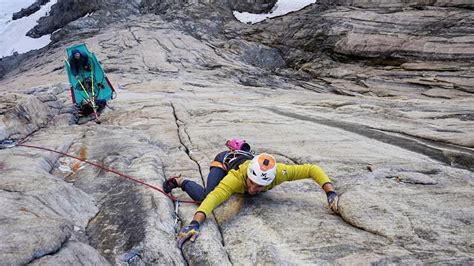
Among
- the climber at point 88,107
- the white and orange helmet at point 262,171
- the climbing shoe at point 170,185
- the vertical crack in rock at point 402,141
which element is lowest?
the vertical crack in rock at point 402,141

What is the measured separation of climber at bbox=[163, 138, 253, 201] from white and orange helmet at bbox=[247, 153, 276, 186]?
0.77 meters

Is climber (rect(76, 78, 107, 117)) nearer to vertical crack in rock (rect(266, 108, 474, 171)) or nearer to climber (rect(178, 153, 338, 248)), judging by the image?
vertical crack in rock (rect(266, 108, 474, 171))

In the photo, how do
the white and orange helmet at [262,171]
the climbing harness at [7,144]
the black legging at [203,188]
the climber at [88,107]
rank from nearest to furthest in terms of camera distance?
the white and orange helmet at [262,171] < the black legging at [203,188] < the climbing harness at [7,144] < the climber at [88,107]

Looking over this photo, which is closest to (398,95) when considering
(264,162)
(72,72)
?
(72,72)

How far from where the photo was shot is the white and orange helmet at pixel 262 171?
20.7 ft

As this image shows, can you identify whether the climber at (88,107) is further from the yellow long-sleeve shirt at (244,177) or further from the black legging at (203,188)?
the yellow long-sleeve shirt at (244,177)

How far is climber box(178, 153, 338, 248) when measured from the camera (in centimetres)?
603

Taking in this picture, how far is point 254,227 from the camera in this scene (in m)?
6.12

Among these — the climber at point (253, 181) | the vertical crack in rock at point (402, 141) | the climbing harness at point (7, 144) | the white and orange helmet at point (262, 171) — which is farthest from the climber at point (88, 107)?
the white and orange helmet at point (262, 171)

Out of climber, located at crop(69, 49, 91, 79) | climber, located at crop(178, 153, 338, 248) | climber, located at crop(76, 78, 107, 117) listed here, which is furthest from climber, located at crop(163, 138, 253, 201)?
climber, located at crop(69, 49, 91, 79)

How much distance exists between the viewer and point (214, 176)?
7223mm

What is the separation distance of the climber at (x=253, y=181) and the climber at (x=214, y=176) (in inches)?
13.8

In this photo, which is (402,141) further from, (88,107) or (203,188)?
(88,107)

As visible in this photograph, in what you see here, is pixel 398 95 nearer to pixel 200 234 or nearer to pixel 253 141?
pixel 253 141
